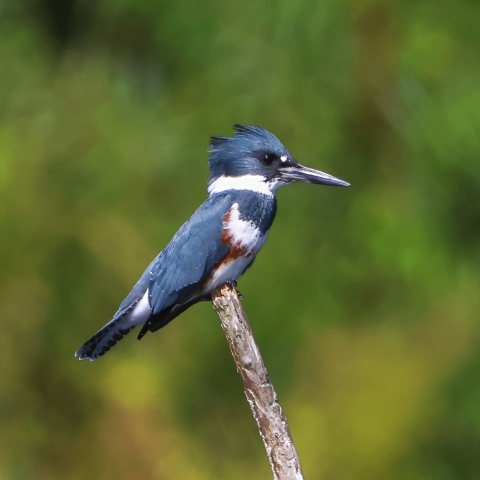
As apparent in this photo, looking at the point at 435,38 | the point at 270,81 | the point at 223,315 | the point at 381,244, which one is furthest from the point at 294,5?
the point at 223,315

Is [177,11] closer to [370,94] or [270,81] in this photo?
[270,81]

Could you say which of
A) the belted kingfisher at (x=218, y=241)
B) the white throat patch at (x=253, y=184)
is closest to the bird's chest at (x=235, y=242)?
the belted kingfisher at (x=218, y=241)

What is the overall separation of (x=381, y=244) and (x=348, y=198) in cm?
22

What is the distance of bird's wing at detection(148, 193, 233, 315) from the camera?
85.5 inches

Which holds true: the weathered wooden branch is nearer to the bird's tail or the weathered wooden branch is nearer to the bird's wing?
the bird's wing

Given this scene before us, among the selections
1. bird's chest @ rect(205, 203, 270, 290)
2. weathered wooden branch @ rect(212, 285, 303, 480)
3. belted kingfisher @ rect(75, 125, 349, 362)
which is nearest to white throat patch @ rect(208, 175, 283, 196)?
belted kingfisher @ rect(75, 125, 349, 362)

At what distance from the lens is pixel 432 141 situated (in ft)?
10.3

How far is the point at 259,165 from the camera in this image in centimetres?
238

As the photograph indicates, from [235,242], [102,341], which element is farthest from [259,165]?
[102,341]

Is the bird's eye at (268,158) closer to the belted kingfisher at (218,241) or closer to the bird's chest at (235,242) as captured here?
the belted kingfisher at (218,241)

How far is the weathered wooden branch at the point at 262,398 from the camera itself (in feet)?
5.64

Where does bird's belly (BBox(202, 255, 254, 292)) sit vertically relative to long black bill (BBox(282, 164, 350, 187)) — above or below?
below

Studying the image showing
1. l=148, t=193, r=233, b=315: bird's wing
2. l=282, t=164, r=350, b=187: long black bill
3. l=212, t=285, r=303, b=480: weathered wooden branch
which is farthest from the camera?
l=282, t=164, r=350, b=187: long black bill

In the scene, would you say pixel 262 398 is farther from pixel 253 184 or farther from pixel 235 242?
pixel 253 184
